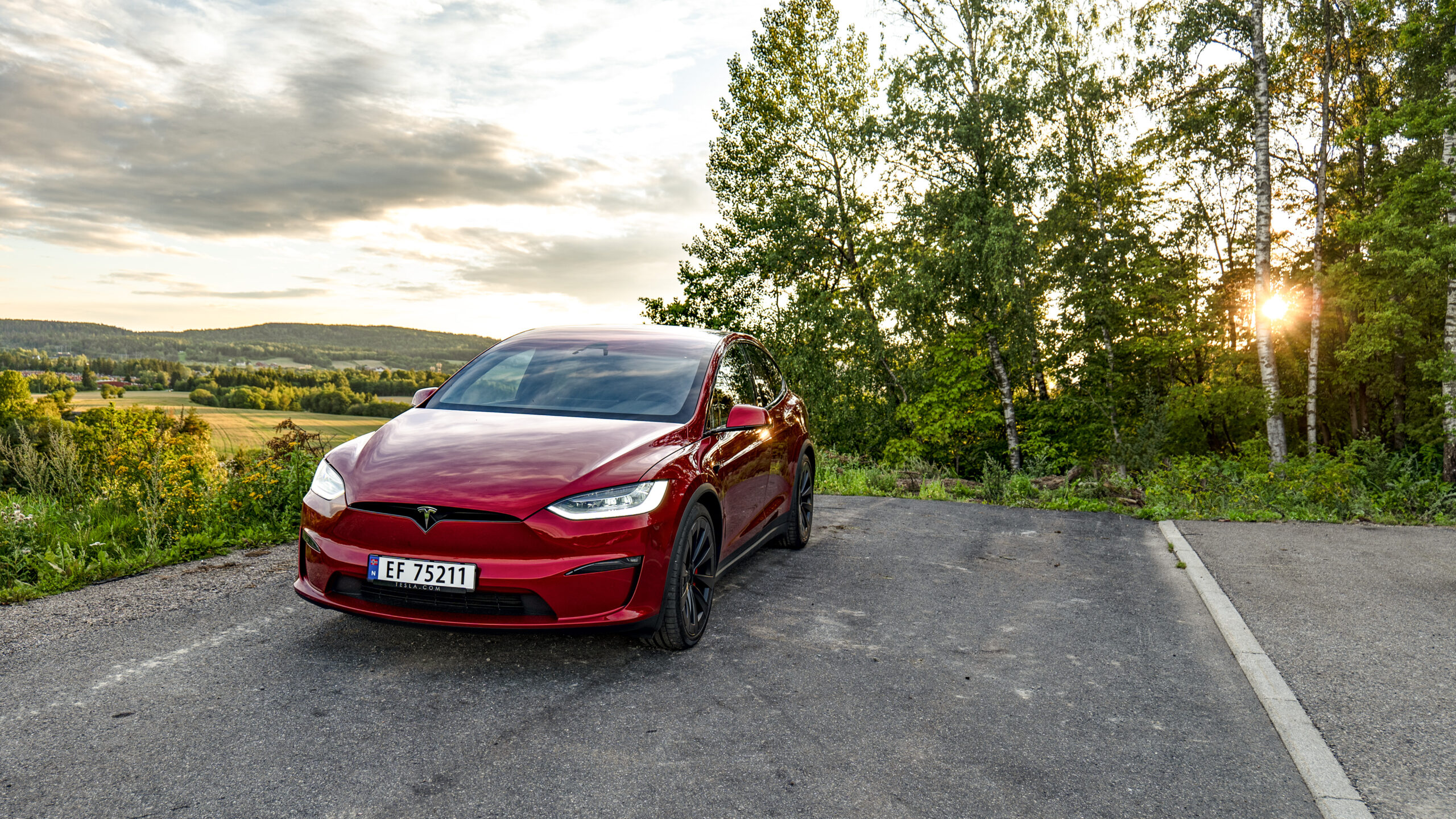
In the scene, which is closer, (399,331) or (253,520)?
(253,520)

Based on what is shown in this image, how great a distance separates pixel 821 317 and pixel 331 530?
2489 centimetres

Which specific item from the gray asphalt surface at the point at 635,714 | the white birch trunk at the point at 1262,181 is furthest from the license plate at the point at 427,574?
the white birch trunk at the point at 1262,181

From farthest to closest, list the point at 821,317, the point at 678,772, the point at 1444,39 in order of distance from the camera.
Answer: the point at 821,317
the point at 1444,39
the point at 678,772

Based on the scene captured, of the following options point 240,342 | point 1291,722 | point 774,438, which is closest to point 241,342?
point 240,342

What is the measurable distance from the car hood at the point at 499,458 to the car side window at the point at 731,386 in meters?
0.53

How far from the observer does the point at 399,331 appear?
182 feet

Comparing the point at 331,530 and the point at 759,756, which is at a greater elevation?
the point at 331,530

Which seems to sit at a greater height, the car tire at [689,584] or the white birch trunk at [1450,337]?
the white birch trunk at [1450,337]

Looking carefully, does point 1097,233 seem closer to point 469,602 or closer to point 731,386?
point 731,386

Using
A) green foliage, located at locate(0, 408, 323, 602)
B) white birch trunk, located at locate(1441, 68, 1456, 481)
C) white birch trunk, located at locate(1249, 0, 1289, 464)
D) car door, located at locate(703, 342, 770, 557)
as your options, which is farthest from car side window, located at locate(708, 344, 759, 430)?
white birch trunk, located at locate(1249, 0, 1289, 464)

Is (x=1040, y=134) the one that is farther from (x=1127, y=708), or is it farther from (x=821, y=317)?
(x=1127, y=708)

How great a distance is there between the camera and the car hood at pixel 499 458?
3.81 m

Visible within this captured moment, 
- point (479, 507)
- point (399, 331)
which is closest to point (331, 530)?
point (479, 507)

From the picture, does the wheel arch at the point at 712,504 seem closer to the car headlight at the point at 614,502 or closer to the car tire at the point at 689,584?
the car tire at the point at 689,584
